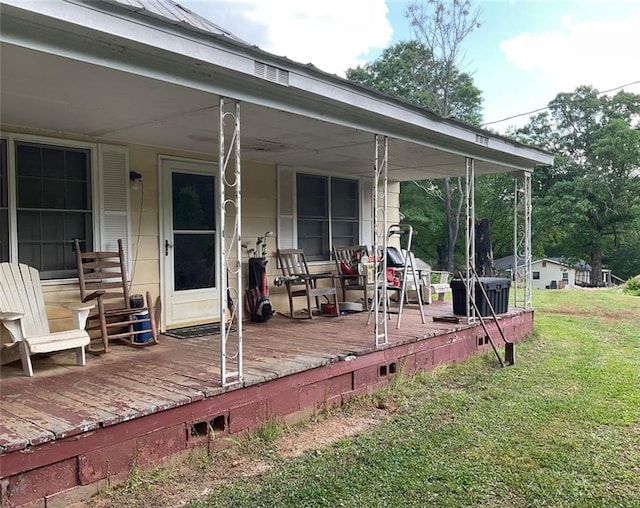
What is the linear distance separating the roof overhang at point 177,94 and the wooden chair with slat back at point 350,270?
151 cm

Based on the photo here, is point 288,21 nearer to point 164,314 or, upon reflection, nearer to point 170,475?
point 164,314

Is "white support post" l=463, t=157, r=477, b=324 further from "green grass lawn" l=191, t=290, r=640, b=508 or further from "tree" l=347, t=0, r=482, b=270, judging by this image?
"tree" l=347, t=0, r=482, b=270

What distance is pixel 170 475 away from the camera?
2803mm

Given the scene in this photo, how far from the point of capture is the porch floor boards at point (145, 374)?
2613 mm

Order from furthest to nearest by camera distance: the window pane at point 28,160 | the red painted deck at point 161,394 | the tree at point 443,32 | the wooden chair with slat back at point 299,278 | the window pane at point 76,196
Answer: the tree at point 443,32
the wooden chair with slat back at point 299,278
the window pane at point 76,196
the window pane at point 28,160
the red painted deck at point 161,394

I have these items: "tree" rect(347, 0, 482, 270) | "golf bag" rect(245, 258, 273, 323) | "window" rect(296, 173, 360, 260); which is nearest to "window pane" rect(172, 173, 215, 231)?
"golf bag" rect(245, 258, 273, 323)

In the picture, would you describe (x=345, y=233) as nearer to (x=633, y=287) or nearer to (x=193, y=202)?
(x=193, y=202)

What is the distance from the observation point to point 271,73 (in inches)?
130

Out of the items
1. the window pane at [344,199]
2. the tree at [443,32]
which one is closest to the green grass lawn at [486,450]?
the window pane at [344,199]

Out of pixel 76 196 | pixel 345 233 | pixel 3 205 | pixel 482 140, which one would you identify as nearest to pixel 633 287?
pixel 345 233

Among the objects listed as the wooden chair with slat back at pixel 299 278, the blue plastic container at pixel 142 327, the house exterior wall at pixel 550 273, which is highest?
the wooden chair with slat back at pixel 299 278

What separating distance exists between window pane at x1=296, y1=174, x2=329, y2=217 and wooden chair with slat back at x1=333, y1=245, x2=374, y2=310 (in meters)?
0.55

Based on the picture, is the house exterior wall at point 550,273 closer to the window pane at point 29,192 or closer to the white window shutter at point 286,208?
the white window shutter at point 286,208

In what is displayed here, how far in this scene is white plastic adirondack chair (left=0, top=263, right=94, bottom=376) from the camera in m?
3.40
